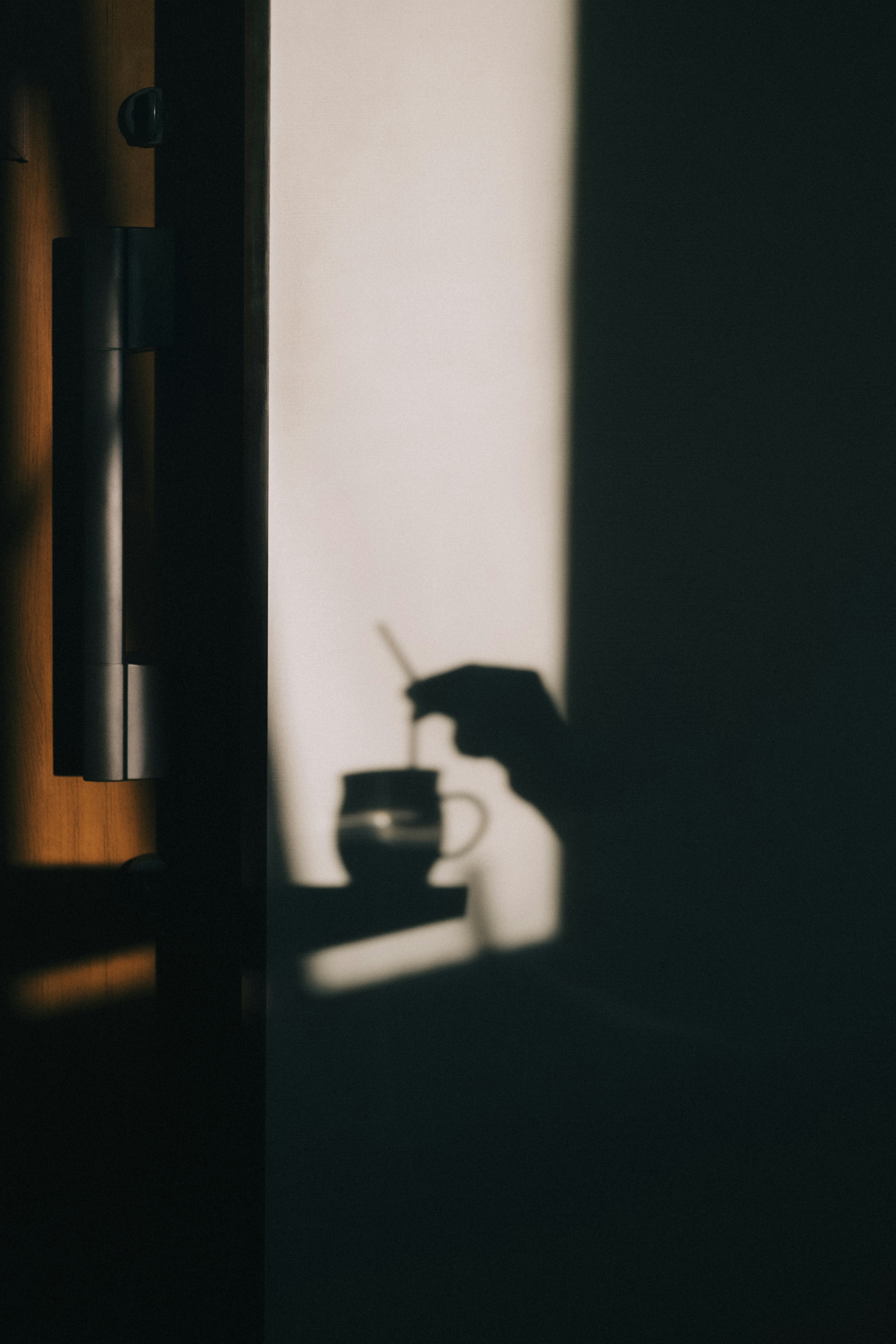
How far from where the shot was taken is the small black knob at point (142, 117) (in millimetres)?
543

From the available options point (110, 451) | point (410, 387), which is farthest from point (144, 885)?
point (410, 387)

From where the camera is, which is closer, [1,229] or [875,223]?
[1,229]

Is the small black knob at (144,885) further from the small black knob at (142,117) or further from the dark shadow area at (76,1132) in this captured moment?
the small black knob at (142,117)

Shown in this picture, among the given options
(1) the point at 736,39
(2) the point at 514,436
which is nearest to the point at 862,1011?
(2) the point at 514,436

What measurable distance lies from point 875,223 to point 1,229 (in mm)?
709

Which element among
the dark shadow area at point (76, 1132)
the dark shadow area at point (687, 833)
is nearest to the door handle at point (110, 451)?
the dark shadow area at point (76, 1132)

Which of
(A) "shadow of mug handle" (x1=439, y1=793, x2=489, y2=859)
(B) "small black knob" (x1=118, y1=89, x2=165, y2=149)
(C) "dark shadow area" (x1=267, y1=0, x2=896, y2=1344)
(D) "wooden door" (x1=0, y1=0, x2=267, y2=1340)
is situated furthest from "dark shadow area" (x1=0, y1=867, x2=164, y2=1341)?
(B) "small black knob" (x1=118, y1=89, x2=165, y2=149)

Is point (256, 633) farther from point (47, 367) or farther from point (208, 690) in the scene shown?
point (47, 367)

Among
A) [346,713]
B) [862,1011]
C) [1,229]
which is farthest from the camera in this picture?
[862,1011]

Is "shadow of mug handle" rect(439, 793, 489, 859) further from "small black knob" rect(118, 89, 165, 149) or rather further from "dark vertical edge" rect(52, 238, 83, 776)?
"small black knob" rect(118, 89, 165, 149)

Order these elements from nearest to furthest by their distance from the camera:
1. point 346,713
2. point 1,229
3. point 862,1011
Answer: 1. point 1,229
2. point 346,713
3. point 862,1011

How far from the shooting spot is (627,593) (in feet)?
2.37

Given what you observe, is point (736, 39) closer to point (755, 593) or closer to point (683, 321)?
point (683, 321)

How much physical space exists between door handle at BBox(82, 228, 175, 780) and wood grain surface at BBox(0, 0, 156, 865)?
0.03m
